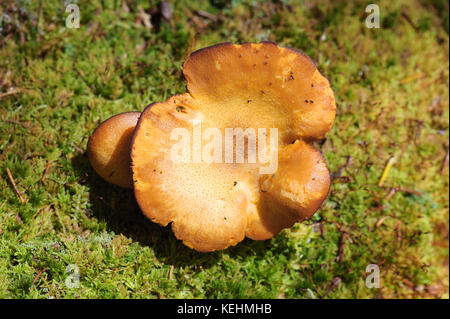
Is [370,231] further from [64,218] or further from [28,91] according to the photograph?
[28,91]

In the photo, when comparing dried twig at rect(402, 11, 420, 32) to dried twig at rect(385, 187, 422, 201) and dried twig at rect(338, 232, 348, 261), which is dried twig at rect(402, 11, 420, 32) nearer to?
dried twig at rect(385, 187, 422, 201)

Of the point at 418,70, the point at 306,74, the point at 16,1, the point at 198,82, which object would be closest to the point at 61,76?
the point at 16,1

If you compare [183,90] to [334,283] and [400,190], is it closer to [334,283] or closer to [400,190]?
[334,283]

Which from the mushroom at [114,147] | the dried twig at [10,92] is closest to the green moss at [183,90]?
the dried twig at [10,92]

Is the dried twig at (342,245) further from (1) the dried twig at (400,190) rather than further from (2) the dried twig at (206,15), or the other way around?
(2) the dried twig at (206,15)

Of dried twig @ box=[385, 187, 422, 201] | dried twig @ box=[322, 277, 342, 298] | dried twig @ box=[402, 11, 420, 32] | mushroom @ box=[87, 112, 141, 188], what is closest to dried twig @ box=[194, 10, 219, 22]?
mushroom @ box=[87, 112, 141, 188]

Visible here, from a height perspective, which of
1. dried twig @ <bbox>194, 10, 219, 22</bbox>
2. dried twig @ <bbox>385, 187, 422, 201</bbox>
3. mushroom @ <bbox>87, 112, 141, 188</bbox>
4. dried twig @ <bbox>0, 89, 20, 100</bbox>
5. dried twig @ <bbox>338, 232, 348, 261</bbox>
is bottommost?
dried twig @ <bbox>338, 232, 348, 261</bbox>
